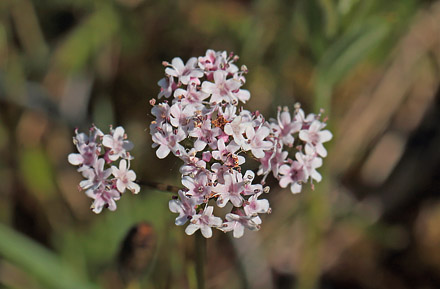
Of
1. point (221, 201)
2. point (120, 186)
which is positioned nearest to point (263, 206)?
point (221, 201)

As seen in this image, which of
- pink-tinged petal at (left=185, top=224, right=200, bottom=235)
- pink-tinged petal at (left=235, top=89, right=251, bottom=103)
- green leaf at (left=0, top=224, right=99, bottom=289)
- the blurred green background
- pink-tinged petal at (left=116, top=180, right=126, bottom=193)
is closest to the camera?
pink-tinged petal at (left=185, top=224, right=200, bottom=235)

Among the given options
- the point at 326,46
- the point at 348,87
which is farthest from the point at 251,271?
the point at 348,87

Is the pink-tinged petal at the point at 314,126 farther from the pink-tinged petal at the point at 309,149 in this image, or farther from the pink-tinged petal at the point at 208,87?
the pink-tinged petal at the point at 208,87

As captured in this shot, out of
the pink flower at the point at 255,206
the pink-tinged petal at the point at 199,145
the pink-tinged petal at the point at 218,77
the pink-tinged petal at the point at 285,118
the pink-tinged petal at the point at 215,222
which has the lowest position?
the pink-tinged petal at the point at 215,222

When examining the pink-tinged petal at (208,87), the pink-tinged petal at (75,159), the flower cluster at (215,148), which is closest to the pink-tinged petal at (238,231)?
the flower cluster at (215,148)

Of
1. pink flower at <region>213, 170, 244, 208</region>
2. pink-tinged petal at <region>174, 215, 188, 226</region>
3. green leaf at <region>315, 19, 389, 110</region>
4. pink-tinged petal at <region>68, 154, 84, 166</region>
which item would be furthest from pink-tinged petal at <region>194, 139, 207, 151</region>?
green leaf at <region>315, 19, 389, 110</region>

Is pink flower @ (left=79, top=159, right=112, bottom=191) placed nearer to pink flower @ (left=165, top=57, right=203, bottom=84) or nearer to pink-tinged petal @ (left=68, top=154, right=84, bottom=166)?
pink-tinged petal @ (left=68, top=154, right=84, bottom=166)

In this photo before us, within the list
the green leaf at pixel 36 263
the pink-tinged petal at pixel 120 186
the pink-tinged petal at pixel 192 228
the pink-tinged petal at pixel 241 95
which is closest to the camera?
the pink-tinged petal at pixel 192 228
